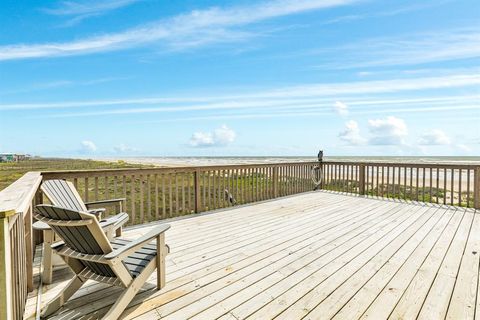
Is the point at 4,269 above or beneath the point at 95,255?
above

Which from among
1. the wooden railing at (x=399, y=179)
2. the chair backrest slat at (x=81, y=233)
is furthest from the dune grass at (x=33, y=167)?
the chair backrest slat at (x=81, y=233)

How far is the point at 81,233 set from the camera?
1835mm

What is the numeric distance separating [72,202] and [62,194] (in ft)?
0.46

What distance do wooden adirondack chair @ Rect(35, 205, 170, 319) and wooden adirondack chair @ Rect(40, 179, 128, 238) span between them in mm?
663

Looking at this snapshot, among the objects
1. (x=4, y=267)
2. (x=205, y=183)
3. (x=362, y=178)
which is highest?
(x=4, y=267)

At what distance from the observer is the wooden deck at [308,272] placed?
2055mm

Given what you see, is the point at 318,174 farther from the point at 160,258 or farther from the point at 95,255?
the point at 95,255

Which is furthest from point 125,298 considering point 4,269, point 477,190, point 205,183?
point 477,190

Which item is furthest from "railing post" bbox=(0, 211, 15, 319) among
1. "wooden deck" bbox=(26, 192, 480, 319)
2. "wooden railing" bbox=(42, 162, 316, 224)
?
"wooden railing" bbox=(42, 162, 316, 224)

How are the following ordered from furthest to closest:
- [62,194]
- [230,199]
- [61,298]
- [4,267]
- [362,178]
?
[362,178] < [230,199] < [62,194] < [61,298] < [4,267]

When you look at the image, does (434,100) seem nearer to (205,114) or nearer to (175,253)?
(175,253)

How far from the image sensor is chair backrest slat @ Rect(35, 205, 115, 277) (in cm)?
177

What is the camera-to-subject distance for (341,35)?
822 centimetres

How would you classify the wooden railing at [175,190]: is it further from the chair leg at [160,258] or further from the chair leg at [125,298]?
the chair leg at [160,258]
